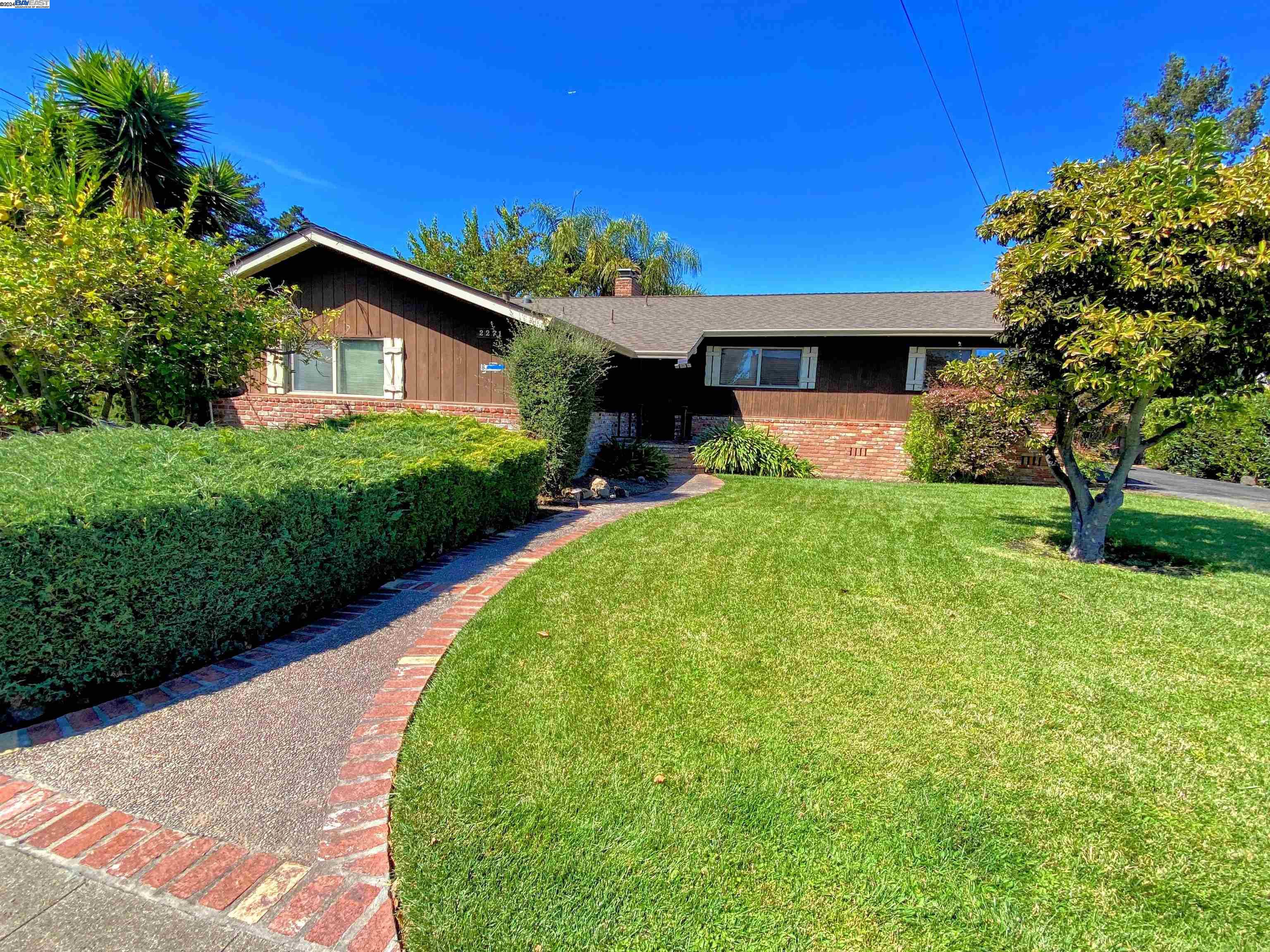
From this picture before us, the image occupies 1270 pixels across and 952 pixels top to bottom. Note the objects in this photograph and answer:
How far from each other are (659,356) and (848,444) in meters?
4.94

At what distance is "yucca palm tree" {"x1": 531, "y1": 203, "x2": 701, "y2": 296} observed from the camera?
993 inches

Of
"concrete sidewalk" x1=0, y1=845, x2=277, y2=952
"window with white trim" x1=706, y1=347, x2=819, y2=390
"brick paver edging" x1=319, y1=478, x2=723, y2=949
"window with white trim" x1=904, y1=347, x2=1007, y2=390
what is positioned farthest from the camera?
"window with white trim" x1=706, y1=347, x2=819, y2=390

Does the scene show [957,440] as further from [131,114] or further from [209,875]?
[131,114]

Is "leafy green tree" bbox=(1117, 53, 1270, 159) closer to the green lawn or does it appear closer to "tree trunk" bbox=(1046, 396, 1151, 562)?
"tree trunk" bbox=(1046, 396, 1151, 562)

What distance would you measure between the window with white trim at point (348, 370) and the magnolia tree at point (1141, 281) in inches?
380

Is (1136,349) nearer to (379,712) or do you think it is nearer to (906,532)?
(906,532)

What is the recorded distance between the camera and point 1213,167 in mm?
4500

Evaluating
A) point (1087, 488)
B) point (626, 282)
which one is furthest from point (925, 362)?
point (626, 282)

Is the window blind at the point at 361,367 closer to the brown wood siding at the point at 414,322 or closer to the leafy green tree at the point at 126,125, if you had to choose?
the brown wood siding at the point at 414,322

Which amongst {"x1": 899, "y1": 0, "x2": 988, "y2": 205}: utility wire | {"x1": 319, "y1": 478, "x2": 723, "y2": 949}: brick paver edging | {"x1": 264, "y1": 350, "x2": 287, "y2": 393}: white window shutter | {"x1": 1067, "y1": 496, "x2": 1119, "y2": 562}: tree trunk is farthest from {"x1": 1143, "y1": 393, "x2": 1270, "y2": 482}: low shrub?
{"x1": 264, "y1": 350, "x2": 287, "y2": 393}: white window shutter

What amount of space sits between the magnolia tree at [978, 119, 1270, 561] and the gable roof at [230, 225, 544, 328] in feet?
20.9

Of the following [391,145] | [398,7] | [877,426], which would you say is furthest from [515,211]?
[877,426]

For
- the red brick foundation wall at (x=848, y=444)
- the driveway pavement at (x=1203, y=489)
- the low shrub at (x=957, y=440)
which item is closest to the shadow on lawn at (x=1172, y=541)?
the driveway pavement at (x=1203, y=489)

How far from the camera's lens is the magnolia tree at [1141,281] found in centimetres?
432
